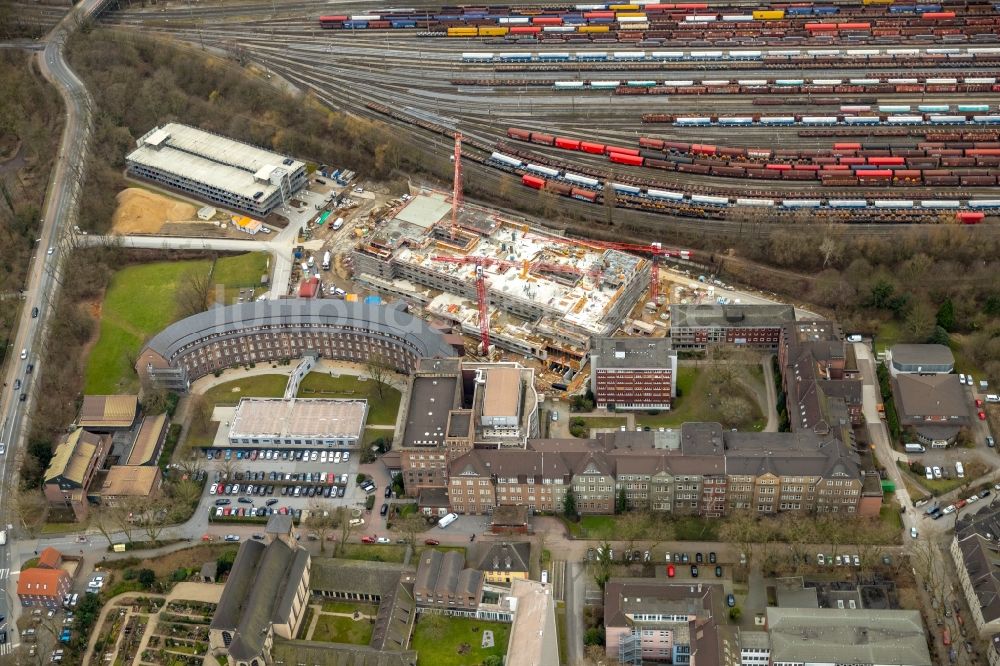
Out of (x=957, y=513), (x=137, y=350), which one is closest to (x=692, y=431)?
(x=957, y=513)

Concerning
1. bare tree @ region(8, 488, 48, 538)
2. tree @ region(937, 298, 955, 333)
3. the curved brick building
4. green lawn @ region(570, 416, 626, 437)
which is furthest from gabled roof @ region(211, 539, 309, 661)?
tree @ region(937, 298, 955, 333)

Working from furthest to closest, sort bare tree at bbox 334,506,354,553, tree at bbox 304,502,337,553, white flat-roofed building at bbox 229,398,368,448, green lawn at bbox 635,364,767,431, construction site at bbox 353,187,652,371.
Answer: construction site at bbox 353,187,652,371 < green lawn at bbox 635,364,767,431 < white flat-roofed building at bbox 229,398,368,448 < tree at bbox 304,502,337,553 < bare tree at bbox 334,506,354,553

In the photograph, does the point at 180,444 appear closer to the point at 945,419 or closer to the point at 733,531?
the point at 733,531

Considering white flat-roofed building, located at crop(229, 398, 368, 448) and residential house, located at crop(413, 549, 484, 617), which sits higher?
white flat-roofed building, located at crop(229, 398, 368, 448)

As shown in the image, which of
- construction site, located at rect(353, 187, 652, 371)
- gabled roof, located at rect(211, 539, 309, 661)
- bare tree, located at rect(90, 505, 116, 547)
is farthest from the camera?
construction site, located at rect(353, 187, 652, 371)

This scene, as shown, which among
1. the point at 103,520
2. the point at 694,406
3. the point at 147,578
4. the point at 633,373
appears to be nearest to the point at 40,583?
the point at 147,578

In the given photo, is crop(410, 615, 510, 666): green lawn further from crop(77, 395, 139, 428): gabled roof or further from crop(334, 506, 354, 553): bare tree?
crop(77, 395, 139, 428): gabled roof
